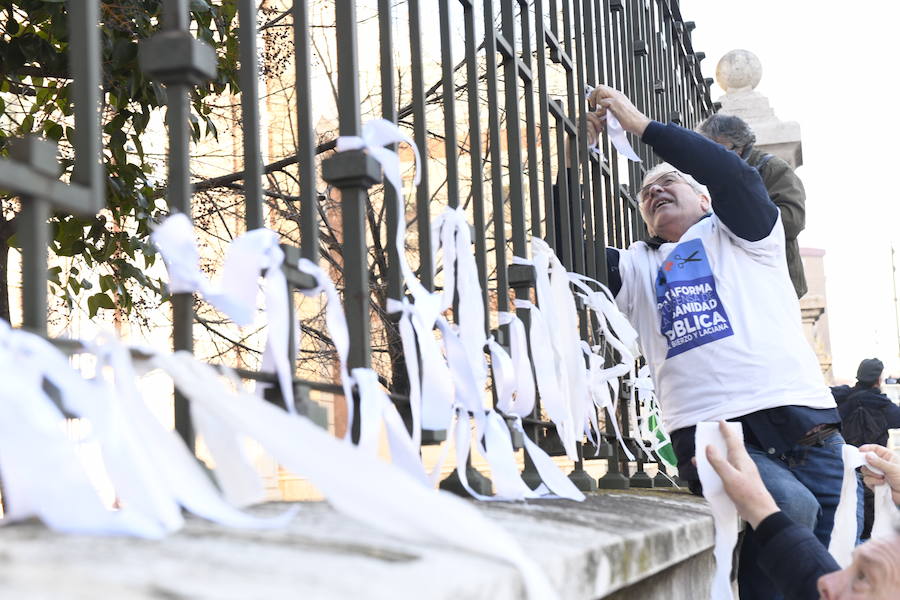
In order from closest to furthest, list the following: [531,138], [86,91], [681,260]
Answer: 1. [86,91]
2. [531,138]
3. [681,260]

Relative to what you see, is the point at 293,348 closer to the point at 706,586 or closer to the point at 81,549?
the point at 81,549

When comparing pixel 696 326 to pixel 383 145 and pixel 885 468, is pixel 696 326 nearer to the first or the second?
pixel 885 468

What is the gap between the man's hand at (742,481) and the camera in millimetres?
2002

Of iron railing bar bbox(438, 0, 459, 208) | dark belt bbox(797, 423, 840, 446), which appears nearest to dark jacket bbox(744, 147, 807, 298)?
dark belt bbox(797, 423, 840, 446)

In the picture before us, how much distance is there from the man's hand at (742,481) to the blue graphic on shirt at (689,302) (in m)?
0.91

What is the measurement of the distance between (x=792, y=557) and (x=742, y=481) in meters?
0.16

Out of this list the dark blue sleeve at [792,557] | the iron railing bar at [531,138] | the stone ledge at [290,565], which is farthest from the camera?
the iron railing bar at [531,138]

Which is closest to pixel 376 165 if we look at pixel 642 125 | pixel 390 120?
pixel 390 120

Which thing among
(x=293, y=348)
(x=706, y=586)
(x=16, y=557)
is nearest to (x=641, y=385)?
(x=706, y=586)

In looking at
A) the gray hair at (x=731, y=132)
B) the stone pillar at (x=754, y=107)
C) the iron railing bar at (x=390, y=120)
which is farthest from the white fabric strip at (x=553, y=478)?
the stone pillar at (x=754, y=107)

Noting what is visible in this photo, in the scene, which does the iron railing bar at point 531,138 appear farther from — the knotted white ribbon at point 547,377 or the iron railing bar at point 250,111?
the iron railing bar at point 250,111

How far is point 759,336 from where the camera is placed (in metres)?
2.91

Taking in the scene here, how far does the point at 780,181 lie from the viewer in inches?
135

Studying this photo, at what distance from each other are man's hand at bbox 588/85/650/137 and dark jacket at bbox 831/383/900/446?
5.29 meters
